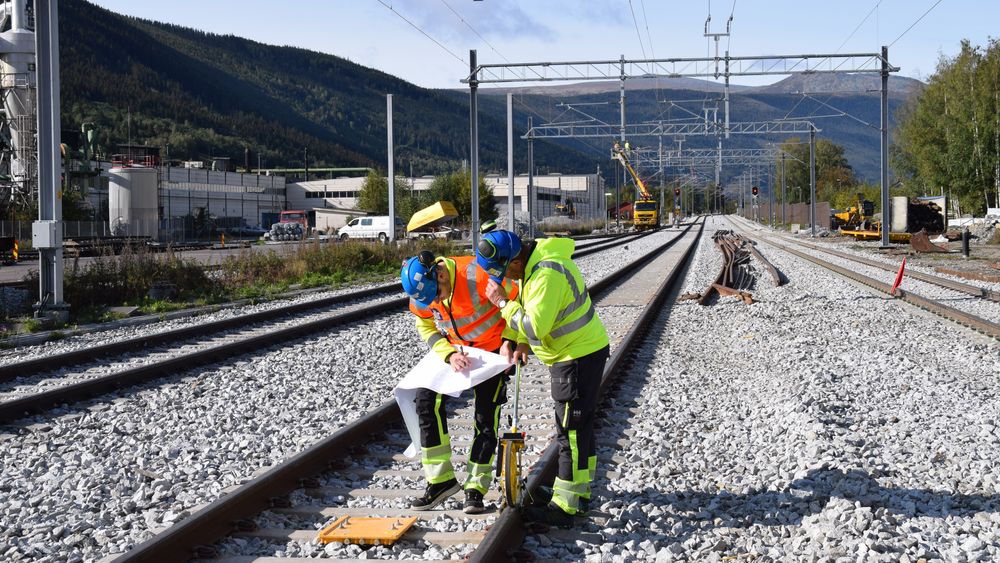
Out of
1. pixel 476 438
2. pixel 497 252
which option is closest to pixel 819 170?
pixel 476 438

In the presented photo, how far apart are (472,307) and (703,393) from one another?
4.57 metres

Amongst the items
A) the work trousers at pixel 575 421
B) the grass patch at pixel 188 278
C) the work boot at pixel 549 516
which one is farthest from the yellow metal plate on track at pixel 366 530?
the grass patch at pixel 188 278

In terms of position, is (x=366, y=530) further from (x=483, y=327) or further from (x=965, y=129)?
(x=965, y=129)

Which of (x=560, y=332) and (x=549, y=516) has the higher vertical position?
(x=560, y=332)

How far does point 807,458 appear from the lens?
654 cm

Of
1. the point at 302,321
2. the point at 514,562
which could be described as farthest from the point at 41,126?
the point at 514,562

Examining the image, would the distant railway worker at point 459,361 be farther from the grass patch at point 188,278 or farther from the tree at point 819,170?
the tree at point 819,170

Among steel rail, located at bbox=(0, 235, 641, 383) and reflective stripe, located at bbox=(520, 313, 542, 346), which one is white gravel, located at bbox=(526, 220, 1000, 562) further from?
steel rail, located at bbox=(0, 235, 641, 383)

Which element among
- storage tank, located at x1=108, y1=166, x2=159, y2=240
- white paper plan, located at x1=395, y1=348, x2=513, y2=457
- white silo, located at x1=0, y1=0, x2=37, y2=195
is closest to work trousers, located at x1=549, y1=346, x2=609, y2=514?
white paper plan, located at x1=395, y1=348, x2=513, y2=457

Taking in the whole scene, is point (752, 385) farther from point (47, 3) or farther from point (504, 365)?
point (47, 3)

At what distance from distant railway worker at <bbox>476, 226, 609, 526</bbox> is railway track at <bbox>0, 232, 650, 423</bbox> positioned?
5346mm

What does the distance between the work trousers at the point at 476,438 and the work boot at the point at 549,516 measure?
1.17 ft

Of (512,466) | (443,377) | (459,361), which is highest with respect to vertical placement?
(459,361)

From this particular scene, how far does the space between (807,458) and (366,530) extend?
309 centimetres
